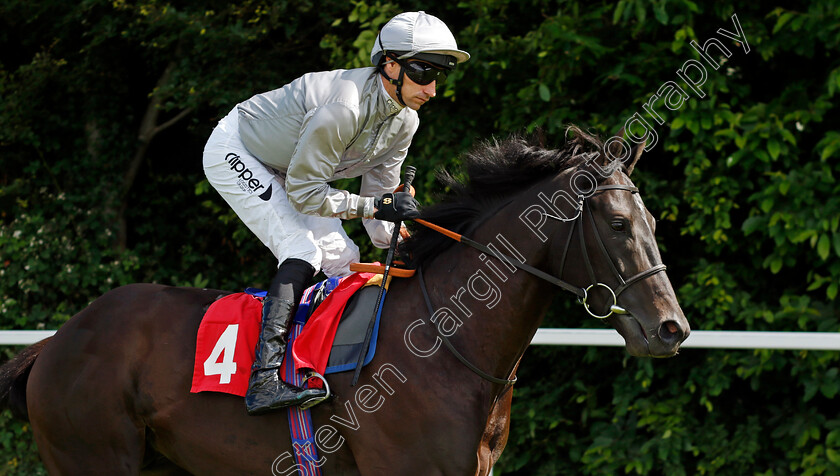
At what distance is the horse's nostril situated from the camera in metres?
2.57

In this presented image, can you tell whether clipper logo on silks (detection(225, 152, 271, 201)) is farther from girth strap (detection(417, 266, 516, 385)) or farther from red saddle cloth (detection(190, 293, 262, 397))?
girth strap (detection(417, 266, 516, 385))

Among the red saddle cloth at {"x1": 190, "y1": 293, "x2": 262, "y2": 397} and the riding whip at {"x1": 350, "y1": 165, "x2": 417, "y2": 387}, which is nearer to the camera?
the riding whip at {"x1": 350, "y1": 165, "x2": 417, "y2": 387}

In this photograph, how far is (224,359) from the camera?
2994 millimetres

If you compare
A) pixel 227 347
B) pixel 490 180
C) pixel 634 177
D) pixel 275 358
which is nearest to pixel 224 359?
pixel 227 347

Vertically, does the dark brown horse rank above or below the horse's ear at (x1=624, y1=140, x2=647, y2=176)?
below

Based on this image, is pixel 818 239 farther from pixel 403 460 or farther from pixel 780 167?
pixel 403 460

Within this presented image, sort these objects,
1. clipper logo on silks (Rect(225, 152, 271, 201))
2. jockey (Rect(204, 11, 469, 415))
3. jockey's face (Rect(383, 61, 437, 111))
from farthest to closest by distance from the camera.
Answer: clipper logo on silks (Rect(225, 152, 271, 201))
jockey's face (Rect(383, 61, 437, 111))
jockey (Rect(204, 11, 469, 415))

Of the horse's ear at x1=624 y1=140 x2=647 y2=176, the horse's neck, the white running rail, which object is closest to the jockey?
the horse's neck

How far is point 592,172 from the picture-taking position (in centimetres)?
281

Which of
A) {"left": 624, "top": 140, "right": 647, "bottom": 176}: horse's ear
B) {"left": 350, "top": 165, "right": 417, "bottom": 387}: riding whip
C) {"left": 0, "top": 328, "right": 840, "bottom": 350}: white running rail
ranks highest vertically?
{"left": 624, "top": 140, "right": 647, "bottom": 176}: horse's ear

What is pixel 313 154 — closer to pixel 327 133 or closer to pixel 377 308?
pixel 327 133

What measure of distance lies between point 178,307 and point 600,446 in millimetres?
3081

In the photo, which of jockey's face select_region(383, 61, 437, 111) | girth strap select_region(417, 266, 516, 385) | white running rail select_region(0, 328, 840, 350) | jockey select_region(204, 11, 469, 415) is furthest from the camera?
white running rail select_region(0, 328, 840, 350)

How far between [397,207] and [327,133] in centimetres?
39
